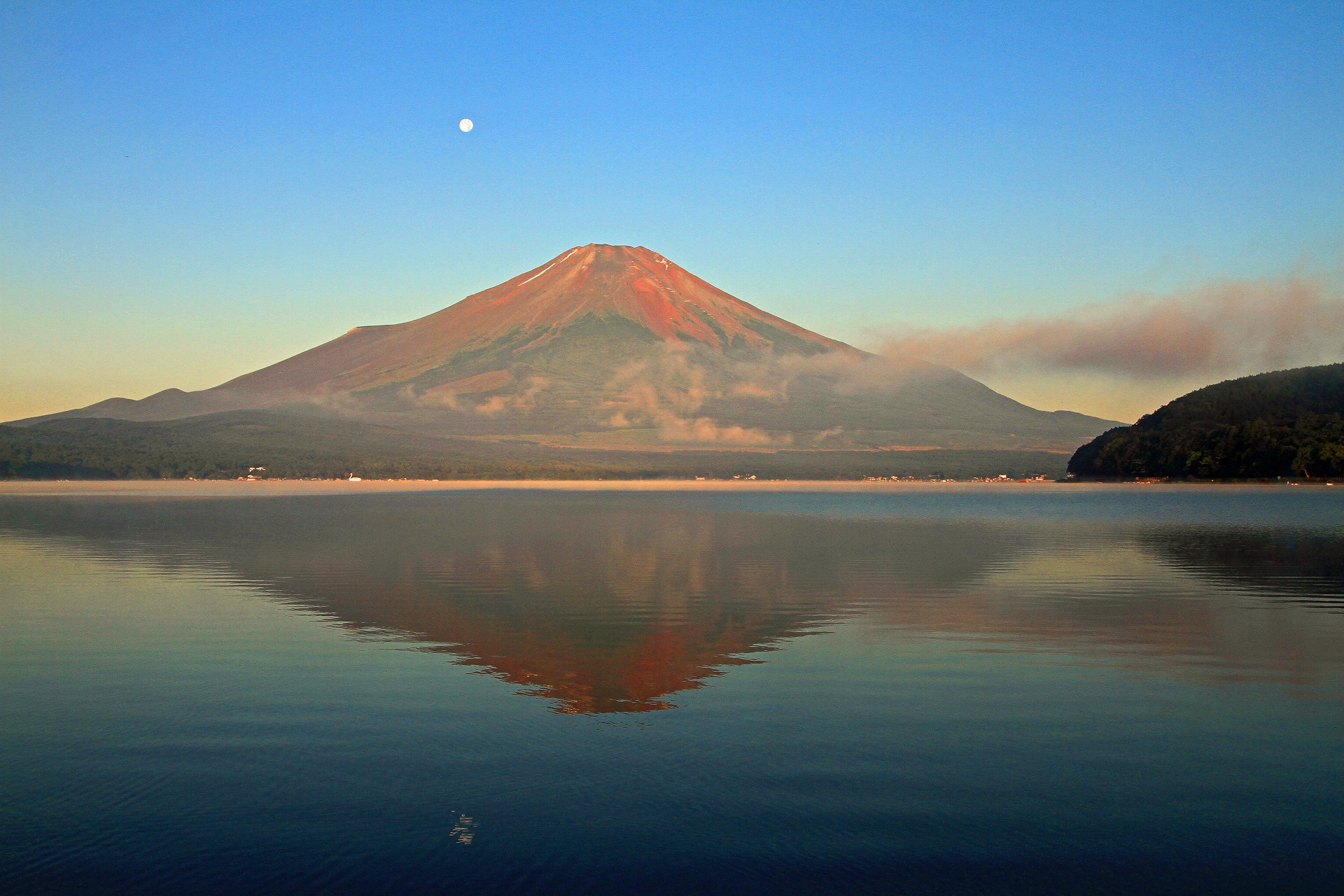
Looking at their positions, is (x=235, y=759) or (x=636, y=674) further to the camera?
(x=636, y=674)

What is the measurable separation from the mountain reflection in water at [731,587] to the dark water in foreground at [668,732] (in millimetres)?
192

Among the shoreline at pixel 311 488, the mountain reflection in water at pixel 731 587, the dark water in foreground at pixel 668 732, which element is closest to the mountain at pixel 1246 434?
the shoreline at pixel 311 488

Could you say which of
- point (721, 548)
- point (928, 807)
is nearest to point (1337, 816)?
point (928, 807)

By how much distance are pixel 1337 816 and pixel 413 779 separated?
8.91m

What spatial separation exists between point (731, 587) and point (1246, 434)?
14959cm

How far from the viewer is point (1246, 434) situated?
158250 millimetres

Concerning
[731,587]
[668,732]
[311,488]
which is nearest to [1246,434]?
[311,488]

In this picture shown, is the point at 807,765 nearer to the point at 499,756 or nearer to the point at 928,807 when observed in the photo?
the point at 928,807

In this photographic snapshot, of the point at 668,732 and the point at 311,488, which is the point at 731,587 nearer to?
the point at 668,732

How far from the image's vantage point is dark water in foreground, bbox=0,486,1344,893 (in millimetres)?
9648

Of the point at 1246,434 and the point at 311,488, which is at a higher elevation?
the point at 1246,434

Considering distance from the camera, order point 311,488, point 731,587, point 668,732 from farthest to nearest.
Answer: point 311,488, point 731,587, point 668,732

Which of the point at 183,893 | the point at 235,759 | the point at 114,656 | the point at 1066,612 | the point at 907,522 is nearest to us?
the point at 183,893

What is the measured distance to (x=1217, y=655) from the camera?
1938 cm
